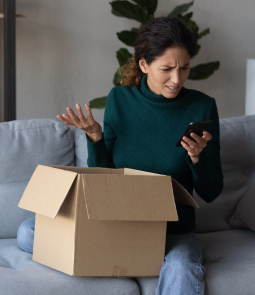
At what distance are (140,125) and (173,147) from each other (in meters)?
0.15

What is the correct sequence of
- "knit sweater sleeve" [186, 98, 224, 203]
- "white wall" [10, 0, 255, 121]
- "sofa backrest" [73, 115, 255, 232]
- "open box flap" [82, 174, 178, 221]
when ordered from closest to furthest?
"open box flap" [82, 174, 178, 221], "knit sweater sleeve" [186, 98, 224, 203], "sofa backrest" [73, 115, 255, 232], "white wall" [10, 0, 255, 121]

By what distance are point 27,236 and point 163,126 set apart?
1.96ft

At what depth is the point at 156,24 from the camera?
132 centimetres

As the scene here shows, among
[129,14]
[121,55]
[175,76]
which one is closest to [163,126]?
[175,76]

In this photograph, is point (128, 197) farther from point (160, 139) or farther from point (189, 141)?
point (160, 139)

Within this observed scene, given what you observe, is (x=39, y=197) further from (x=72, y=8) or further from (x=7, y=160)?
(x=72, y=8)

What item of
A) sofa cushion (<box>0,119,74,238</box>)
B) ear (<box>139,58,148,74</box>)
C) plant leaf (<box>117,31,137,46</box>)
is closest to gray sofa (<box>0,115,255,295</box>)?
sofa cushion (<box>0,119,74,238</box>)

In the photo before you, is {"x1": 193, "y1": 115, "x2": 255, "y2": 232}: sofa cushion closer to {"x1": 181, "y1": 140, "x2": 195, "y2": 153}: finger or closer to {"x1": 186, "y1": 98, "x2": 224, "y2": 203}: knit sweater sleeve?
{"x1": 186, "y1": 98, "x2": 224, "y2": 203}: knit sweater sleeve

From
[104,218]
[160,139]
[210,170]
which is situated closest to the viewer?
[104,218]

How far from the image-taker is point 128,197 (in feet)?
3.24

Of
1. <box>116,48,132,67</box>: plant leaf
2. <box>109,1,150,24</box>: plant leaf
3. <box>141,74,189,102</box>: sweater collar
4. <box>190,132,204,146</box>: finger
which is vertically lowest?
<box>190,132,204,146</box>: finger

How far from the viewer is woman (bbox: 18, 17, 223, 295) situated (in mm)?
1234

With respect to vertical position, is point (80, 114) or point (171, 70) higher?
point (171, 70)

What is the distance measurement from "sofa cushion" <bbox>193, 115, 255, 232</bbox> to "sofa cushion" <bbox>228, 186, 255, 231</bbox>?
0.04 meters
